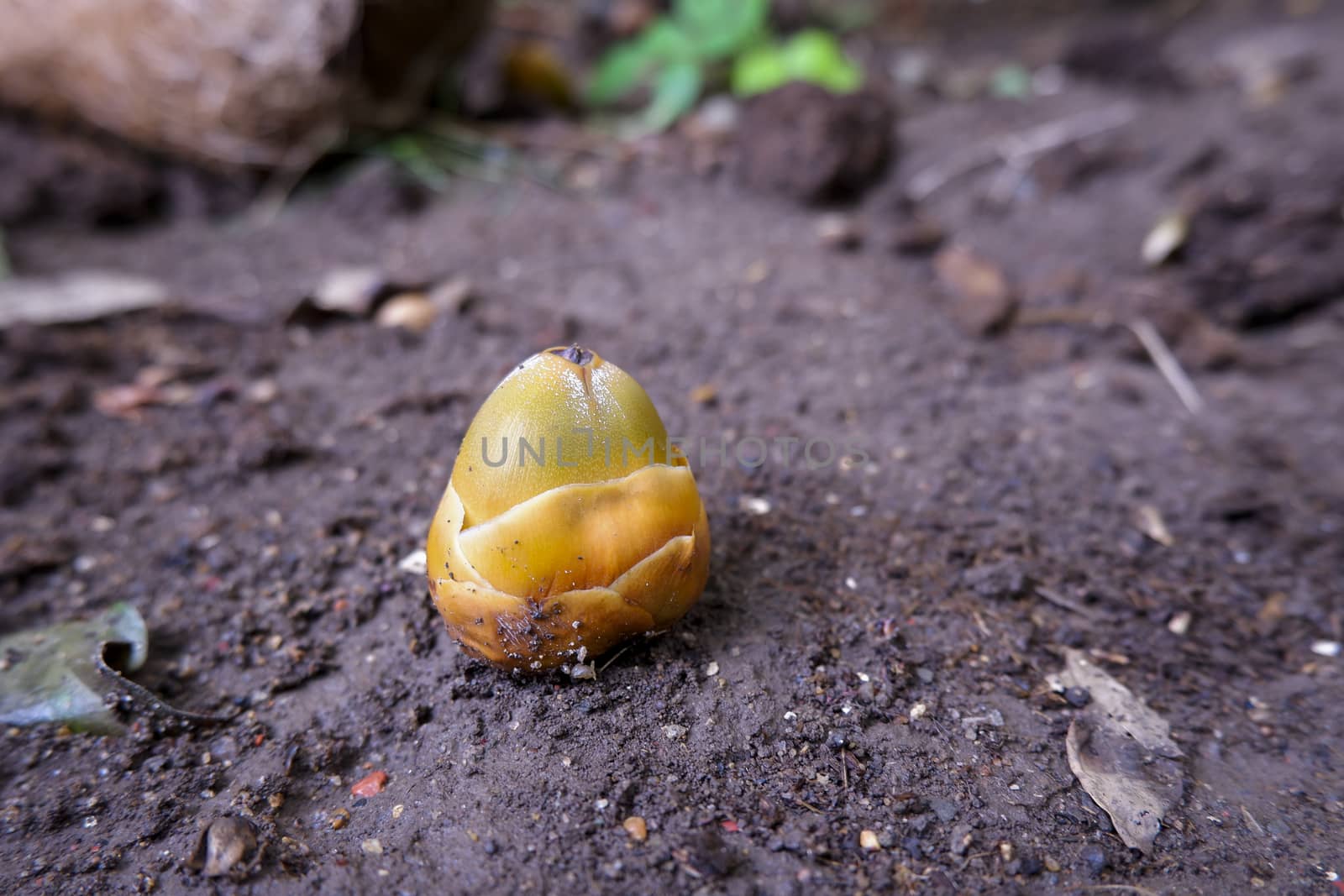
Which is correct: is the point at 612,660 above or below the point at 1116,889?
above

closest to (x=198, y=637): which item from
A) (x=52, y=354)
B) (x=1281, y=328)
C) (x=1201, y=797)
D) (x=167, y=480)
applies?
(x=167, y=480)

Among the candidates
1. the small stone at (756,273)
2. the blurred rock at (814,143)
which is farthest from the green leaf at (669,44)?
the small stone at (756,273)

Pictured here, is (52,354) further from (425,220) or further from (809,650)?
(809,650)

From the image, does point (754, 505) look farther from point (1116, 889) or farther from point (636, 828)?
point (1116, 889)

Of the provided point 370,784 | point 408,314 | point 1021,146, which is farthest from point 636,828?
point 1021,146

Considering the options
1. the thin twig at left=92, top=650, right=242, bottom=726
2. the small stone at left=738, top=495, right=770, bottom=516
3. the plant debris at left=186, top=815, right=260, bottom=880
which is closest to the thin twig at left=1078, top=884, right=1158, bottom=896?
the small stone at left=738, top=495, right=770, bottom=516
